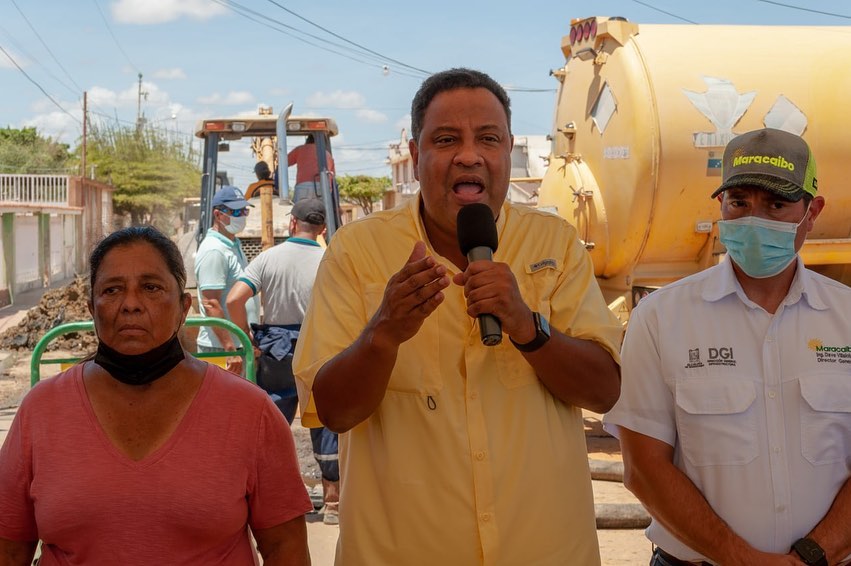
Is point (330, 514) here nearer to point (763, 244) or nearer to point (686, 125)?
point (686, 125)

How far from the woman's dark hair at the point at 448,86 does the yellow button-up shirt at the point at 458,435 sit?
34cm

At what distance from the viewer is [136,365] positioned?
8.25 ft

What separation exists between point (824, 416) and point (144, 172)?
2090 inches

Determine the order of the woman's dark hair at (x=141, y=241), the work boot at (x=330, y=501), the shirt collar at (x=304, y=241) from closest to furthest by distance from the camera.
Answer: the woman's dark hair at (x=141, y=241)
the work boot at (x=330, y=501)
the shirt collar at (x=304, y=241)

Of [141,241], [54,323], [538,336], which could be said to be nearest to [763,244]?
[538,336]

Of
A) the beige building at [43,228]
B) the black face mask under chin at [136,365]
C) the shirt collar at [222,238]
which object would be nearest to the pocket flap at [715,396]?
the black face mask under chin at [136,365]

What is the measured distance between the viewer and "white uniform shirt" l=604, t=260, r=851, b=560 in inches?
108

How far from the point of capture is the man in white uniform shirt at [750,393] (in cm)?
274

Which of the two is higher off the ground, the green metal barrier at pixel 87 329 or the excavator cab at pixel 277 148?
the excavator cab at pixel 277 148

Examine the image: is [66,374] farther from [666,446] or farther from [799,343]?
[799,343]

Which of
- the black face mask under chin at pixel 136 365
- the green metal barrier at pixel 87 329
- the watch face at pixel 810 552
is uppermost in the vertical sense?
the black face mask under chin at pixel 136 365

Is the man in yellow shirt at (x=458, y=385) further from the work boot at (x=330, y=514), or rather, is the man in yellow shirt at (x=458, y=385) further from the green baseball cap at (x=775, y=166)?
the work boot at (x=330, y=514)

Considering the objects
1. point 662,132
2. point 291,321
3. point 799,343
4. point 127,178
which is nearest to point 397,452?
point 799,343

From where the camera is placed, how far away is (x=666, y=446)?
2.89 m
